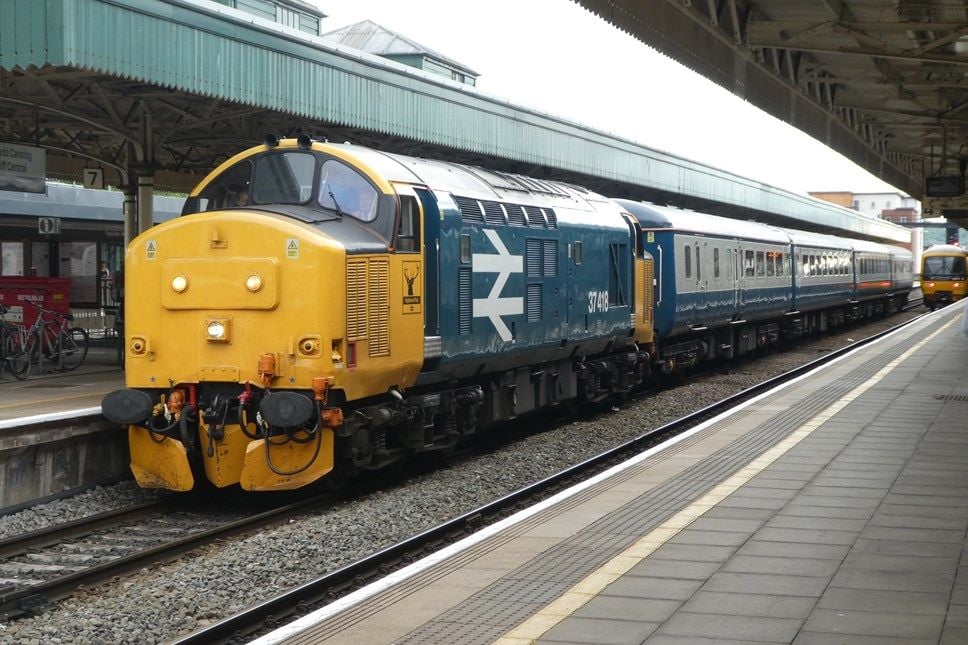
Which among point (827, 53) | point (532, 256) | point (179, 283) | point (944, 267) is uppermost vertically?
point (827, 53)

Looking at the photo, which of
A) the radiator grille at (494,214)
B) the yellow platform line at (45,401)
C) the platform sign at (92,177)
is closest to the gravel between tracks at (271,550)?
the yellow platform line at (45,401)

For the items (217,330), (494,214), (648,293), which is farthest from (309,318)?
(648,293)

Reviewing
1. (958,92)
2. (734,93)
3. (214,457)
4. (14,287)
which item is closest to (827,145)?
(958,92)

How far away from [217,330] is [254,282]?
1.85 feet

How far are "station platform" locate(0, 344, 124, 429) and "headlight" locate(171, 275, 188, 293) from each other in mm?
2001

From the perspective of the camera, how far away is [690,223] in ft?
76.0

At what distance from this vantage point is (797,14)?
17234 mm

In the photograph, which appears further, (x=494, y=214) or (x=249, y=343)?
(x=494, y=214)

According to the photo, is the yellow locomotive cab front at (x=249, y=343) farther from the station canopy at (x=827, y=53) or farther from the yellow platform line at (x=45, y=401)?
the station canopy at (x=827, y=53)

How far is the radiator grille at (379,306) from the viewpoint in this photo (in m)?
10.9

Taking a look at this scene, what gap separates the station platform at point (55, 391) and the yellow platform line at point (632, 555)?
625 centimetres

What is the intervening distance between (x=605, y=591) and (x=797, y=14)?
1282 cm

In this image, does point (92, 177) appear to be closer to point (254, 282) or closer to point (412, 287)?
point (412, 287)

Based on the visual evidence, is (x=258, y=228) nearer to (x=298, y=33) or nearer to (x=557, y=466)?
(x=557, y=466)
